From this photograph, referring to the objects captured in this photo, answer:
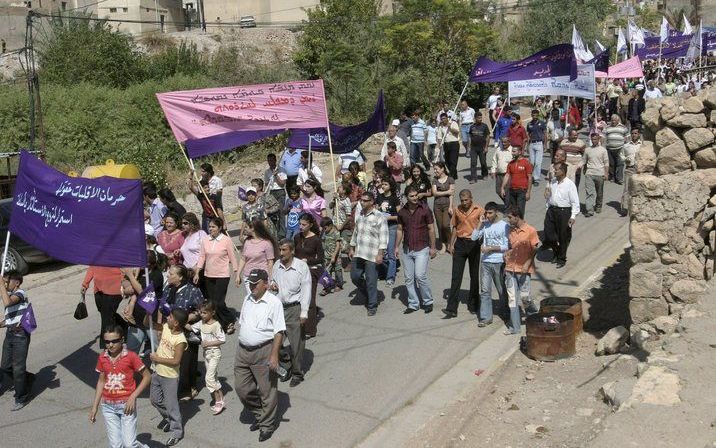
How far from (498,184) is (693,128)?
6746 millimetres

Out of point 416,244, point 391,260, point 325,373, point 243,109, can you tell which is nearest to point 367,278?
point 416,244

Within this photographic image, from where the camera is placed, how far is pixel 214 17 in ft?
191

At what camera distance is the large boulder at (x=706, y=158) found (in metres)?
8.81

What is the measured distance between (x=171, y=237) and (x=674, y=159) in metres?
6.34

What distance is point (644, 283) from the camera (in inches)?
347

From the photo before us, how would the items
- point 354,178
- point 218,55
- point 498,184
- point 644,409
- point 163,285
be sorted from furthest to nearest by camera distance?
point 218,55
point 498,184
point 354,178
point 163,285
point 644,409

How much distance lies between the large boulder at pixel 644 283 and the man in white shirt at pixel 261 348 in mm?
3908

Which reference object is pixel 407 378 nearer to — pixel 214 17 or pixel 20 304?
pixel 20 304

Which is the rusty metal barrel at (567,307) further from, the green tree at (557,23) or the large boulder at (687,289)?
the green tree at (557,23)

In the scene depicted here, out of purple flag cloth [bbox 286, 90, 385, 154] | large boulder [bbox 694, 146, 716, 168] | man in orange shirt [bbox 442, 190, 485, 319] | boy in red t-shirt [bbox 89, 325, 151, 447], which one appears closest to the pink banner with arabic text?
purple flag cloth [bbox 286, 90, 385, 154]

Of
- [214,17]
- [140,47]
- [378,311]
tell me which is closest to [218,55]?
[140,47]

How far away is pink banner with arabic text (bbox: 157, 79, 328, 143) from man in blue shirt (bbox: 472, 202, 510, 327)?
14.0ft

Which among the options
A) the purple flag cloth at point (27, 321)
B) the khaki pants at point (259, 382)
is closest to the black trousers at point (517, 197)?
the khaki pants at point (259, 382)

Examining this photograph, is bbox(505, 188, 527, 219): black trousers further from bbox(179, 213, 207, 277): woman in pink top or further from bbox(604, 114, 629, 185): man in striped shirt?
bbox(179, 213, 207, 277): woman in pink top
